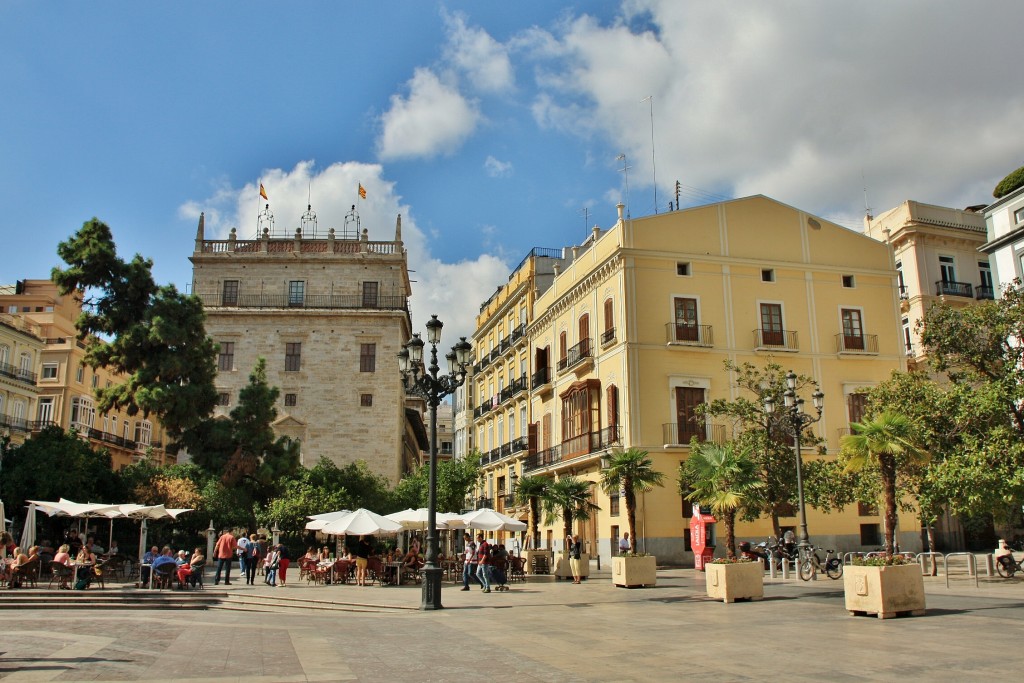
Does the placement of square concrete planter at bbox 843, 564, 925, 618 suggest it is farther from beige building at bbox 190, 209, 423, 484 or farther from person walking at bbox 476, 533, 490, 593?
beige building at bbox 190, 209, 423, 484

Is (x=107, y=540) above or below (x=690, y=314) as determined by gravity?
below

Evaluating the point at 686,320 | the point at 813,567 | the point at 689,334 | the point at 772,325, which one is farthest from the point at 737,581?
the point at 772,325

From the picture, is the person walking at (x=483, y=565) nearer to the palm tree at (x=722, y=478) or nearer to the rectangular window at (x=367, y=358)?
the palm tree at (x=722, y=478)

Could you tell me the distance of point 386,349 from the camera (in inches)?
1758

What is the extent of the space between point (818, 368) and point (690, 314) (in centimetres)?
546

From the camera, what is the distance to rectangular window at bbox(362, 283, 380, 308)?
1783 inches

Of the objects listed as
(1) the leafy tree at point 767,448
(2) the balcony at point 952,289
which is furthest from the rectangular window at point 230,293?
(2) the balcony at point 952,289

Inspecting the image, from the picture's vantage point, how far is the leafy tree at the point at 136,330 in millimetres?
32250

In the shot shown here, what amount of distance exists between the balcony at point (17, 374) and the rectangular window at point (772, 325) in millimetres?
36315

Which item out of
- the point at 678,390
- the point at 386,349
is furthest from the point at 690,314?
the point at 386,349

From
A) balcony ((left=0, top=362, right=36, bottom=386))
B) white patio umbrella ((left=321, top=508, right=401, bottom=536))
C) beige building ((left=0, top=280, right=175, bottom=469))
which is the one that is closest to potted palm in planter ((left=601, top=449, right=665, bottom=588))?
white patio umbrella ((left=321, top=508, right=401, bottom=536))

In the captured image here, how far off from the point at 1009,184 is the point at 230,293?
36.4 m

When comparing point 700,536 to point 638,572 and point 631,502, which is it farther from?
point 638,572

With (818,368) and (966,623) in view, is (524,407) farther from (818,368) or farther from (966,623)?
(966,623)
